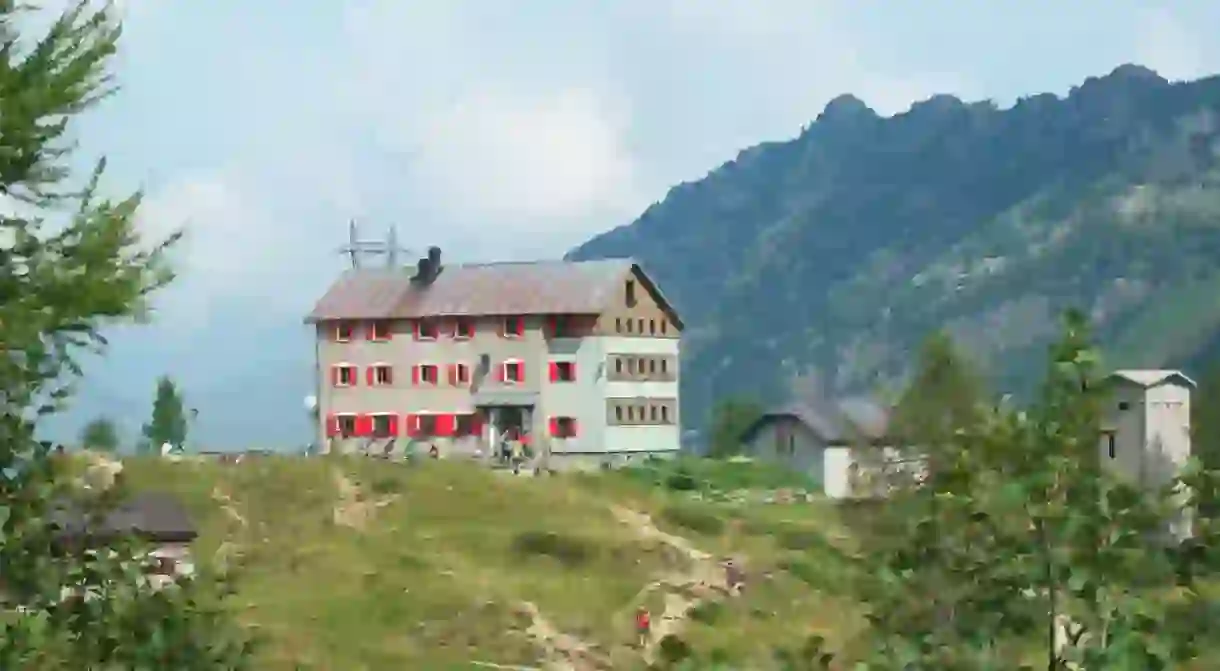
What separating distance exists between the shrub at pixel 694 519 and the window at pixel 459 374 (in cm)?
1958

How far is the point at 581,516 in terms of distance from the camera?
217 feet

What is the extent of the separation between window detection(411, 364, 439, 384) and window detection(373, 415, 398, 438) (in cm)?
212

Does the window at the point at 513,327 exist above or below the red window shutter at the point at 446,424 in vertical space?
above

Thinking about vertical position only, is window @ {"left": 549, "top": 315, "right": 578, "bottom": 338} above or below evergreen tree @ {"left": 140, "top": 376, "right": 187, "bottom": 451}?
above

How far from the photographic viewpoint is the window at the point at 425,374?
8738 cm

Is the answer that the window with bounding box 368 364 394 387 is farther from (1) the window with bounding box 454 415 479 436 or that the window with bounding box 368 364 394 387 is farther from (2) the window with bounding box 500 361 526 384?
(2) the window with bounding box 500 361 526 384

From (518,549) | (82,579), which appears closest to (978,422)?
Result: (82,579)

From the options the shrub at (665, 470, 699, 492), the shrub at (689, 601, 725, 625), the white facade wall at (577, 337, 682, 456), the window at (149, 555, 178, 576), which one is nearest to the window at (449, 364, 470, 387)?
the white facade wall at (577, 337, 682, 456)

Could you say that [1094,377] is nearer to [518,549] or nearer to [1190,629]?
[1190,629]

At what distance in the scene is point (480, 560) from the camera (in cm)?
5925

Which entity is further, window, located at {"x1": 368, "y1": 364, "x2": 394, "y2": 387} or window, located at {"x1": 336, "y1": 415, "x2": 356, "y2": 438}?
window, located at {"x1": 336, "y1": 415, "x2": 356, "y2": 438}

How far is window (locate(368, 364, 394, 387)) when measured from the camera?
289ft

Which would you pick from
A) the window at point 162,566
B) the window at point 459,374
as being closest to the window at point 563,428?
the window at point 459,374

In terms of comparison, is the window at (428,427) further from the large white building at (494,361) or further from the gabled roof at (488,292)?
the gabled roof at (488,292)
